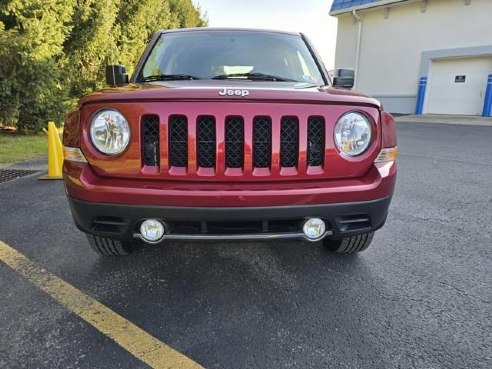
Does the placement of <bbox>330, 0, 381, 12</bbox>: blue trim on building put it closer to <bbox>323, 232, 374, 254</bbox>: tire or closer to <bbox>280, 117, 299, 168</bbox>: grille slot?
<bbox>323, 232, 374, 254</bbox>: tire

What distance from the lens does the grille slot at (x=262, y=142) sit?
2.00 metres

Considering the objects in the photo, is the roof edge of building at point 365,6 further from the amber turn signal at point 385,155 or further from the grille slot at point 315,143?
the grille slot at point 315,143

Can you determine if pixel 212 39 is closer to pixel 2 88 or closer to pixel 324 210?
pixel 324 210

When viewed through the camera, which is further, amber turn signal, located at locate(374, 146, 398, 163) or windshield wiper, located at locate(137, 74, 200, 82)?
windshield wiper, located at locate(137, 74, 200, 82)

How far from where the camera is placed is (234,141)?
1992mm

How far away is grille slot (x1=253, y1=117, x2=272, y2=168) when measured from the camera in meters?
2.00

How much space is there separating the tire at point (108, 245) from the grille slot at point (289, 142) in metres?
1.20

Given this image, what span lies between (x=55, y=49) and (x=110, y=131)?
7954mm

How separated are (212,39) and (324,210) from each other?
2.06m

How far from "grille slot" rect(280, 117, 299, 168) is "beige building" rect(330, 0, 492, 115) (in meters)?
16.7

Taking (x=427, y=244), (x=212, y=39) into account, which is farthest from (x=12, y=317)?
(x=427, y=244)

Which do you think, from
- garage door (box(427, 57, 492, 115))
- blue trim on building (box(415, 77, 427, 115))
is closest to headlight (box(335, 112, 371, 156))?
garage door (box(427, 57, 492, 115))

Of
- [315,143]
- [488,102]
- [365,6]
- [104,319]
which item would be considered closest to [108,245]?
[104,319]

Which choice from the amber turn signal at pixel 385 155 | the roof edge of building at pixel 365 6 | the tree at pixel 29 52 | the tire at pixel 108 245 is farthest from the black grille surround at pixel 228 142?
the roof edge of building at pixel 365 6
